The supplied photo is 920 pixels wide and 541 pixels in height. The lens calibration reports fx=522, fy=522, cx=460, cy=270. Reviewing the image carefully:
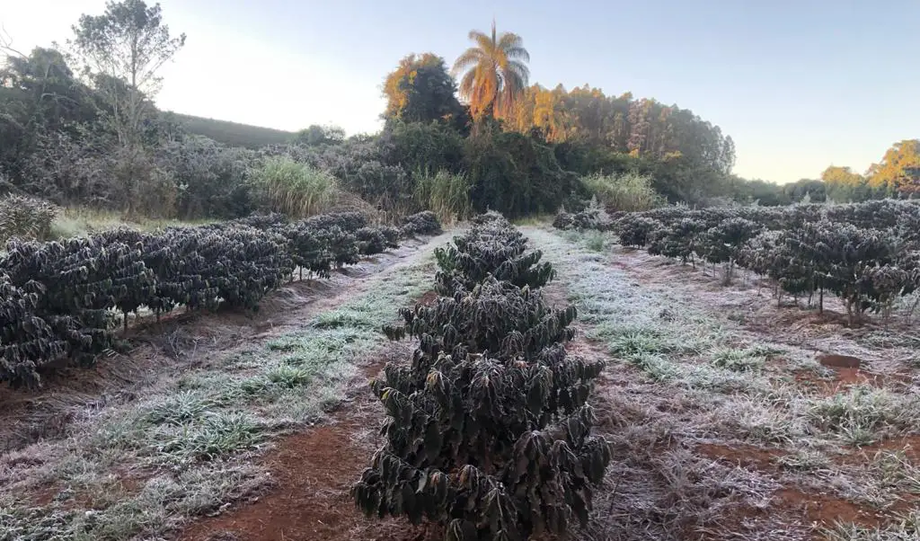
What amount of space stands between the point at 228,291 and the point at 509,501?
15.4ft

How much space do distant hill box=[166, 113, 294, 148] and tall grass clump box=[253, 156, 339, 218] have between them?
13.8 m

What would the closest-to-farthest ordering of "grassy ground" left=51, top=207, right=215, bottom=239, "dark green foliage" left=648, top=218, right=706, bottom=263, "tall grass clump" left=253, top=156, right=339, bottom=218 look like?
"grassy ground" left=51, top=207, right=215, bottom=239 → "dark green foliage" left=648, top=218, right=706, bottom=263 → "tall grass clump" left=253, top=156, right=339, bottom=218

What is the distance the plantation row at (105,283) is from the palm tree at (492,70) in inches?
900

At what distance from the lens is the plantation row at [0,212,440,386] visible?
3.31 meters

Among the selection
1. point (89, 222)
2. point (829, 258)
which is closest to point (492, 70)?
point (89, 222)

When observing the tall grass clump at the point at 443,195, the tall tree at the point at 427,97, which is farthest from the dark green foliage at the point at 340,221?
the tall tree at the point at 427,97

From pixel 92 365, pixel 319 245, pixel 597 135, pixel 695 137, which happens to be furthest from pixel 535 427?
pixel 695 137

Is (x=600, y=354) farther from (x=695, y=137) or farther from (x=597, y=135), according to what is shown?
(x=695, y=137)

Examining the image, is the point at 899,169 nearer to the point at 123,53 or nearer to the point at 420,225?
the point at 420,225

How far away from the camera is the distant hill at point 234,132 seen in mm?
27922

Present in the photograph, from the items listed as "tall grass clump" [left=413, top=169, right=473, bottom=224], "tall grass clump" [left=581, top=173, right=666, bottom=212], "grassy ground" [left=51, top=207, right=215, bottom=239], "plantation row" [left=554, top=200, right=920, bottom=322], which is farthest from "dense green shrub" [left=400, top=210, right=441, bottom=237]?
"tall grass clump" [left=581, top=173, right=666, bottom=212]

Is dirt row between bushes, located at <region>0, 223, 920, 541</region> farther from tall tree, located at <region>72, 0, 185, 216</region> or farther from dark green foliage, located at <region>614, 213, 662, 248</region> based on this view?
tall tree, located at <region>72, 0, 185, 216</region>

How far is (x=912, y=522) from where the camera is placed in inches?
81.8

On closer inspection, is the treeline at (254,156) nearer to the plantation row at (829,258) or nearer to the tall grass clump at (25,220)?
the tall grass clump at (25,220)
